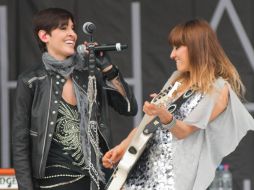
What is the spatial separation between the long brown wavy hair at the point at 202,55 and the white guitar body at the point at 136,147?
4.7 inches

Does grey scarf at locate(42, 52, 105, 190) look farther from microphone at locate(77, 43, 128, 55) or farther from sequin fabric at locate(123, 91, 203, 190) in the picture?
sequin fabric at locate(123, 91, 203, 190)


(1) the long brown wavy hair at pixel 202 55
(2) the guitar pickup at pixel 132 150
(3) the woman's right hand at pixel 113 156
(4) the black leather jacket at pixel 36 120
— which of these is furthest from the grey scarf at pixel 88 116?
(1) the long brown wavy hair at pixel 202 55

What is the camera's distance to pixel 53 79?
349cm

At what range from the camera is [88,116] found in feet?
11.2

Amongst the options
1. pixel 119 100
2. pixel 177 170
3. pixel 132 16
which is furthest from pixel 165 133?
pixel 132 16

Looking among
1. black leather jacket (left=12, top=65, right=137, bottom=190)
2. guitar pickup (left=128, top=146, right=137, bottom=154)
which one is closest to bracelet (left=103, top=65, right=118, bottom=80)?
black leather jacket (left=12, top=65, right=137, bottom=190)

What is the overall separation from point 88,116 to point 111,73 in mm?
237

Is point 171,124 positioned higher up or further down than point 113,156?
higher up

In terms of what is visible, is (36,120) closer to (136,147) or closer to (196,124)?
(136,147)

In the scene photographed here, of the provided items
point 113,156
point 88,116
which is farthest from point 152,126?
point 88,116

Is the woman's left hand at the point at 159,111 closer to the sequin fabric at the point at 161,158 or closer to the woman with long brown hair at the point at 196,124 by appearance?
the woman with long brown hair at the point at 196,124

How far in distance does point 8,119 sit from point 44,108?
→ 5.28 feet

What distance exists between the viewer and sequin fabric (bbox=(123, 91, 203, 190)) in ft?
9.98

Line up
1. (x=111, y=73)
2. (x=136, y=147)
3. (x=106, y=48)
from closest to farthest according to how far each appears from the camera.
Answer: (x=136, y=147), (x=106, y=48), (x=111, y=73)
